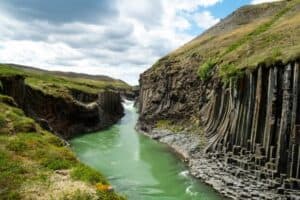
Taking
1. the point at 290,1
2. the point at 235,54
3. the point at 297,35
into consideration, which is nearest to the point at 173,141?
the point at 235,54

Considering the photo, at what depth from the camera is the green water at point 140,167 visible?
104 feet

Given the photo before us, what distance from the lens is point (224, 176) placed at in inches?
1305

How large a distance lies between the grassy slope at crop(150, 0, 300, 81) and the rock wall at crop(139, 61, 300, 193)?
1.51 meters

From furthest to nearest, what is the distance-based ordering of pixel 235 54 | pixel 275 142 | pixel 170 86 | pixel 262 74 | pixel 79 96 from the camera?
pixel 79 96 < pixel 170 86 < pixel 235 54 < pixel 262 74 < pixel 275 142

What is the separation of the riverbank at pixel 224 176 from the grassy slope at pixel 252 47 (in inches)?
337

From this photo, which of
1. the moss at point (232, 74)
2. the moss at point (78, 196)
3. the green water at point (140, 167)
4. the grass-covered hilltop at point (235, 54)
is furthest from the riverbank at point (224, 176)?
the moss at point (78, 196)

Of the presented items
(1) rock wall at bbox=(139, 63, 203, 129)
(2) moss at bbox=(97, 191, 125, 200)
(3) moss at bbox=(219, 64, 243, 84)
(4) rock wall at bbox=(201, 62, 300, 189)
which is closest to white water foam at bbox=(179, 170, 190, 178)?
(4) rock wall at bbox=(201, 62, 300, 189)

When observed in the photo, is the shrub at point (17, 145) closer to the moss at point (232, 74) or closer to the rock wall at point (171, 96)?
the moss at point (232, 74)

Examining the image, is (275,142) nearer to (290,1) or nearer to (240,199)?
(240,199)

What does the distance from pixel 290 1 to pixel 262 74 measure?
53651mm

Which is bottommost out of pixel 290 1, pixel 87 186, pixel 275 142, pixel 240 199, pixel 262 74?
pixel 240 199

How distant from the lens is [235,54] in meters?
50.7

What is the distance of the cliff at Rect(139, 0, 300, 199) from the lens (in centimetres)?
2816

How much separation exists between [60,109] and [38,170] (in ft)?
151
